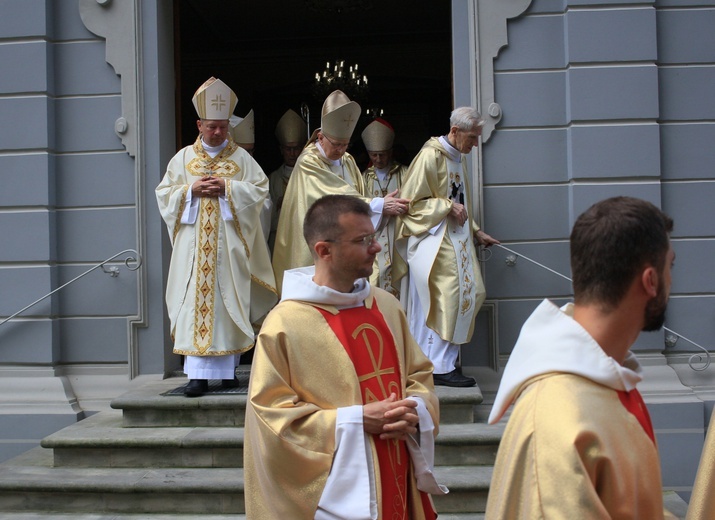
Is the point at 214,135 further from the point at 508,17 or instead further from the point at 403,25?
the point at 403,25

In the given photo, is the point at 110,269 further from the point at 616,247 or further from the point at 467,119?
the point at 616,247

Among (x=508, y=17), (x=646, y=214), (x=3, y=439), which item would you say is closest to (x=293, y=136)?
(x=508, y=17)

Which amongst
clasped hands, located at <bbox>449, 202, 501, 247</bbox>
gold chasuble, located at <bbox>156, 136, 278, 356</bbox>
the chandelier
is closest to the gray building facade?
clasped hands, located at <bbox>449, 202, 501, 247</bbox>

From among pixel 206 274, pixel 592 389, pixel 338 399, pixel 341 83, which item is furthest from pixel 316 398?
pixel 341 83

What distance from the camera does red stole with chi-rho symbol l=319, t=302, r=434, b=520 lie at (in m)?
2.97

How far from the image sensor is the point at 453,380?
6.21 m

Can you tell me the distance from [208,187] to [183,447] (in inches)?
72.2

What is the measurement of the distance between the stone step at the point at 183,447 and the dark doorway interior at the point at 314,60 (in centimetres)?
604

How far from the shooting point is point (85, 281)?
6938mm

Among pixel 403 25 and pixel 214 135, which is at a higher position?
pixel 403 25

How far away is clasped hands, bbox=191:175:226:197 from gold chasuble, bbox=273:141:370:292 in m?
0.60

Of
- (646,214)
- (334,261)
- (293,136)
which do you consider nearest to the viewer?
(646,214)

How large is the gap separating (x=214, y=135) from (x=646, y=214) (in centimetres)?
482

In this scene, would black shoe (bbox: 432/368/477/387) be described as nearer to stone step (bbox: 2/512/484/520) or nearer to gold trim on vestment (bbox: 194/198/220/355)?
stone step (bbox: 2/512/484/520)
